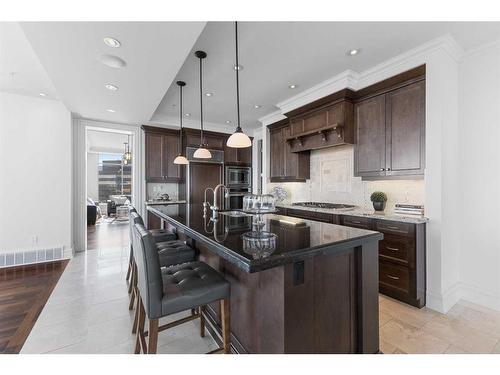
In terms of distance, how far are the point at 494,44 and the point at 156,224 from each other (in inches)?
216

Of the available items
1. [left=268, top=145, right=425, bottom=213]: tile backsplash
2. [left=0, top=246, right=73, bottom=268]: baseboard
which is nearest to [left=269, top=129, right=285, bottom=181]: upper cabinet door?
[left=268, top=145, right=425, bottom=213]: tile backsplash

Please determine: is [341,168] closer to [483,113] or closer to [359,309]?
[483,113]

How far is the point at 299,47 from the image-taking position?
2512mm

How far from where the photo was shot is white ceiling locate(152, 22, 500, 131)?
7.17ft

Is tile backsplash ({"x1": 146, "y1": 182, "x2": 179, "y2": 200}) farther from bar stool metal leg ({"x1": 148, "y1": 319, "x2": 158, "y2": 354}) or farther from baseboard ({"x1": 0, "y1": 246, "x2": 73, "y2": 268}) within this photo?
bar stool metal leg ({"x1": 148, "y1": 319, "x2": 158, "y2": 354})

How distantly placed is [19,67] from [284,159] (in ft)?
13.1

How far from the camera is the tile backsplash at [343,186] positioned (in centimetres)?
289

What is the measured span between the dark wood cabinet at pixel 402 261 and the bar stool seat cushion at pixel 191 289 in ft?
6.42

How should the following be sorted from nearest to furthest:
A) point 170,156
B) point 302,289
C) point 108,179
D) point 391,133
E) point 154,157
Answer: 1. point 302,289
2. point 391,133
3. point 154,157
4. point 170,156
5. point 108,179

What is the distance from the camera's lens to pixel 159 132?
16.6 feet

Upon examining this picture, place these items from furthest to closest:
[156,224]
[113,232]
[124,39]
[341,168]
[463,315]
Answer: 1. [113,232]
2. [156,224]
3. [341,168]
4. [463,315]
5. [124,39]

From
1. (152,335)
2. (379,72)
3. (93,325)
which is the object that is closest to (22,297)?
(93,325)

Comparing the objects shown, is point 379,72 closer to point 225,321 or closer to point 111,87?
point 225,321

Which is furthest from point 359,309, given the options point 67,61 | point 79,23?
point 67,61
